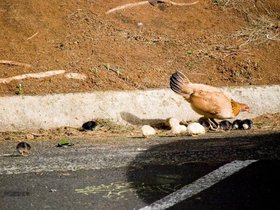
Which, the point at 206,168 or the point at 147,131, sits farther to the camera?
the point at 147,131

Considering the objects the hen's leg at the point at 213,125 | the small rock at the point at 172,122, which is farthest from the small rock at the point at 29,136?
the hen's leg at the point at 213,125

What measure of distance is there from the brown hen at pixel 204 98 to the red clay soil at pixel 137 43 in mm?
1285

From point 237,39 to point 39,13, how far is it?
4.26 m

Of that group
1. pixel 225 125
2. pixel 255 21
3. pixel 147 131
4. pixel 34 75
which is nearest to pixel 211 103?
pixel 225 125

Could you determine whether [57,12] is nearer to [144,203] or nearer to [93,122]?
[93,122]

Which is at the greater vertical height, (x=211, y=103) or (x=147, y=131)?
(x=211, y=103)

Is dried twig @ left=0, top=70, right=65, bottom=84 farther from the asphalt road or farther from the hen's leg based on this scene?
the hen's leg

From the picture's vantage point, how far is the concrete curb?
8.27 metres

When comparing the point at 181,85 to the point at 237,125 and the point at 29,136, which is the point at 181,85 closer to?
the point at 237,125

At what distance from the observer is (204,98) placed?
7723 millimetres

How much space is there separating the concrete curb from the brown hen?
83 centimetres

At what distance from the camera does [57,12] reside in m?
10.8

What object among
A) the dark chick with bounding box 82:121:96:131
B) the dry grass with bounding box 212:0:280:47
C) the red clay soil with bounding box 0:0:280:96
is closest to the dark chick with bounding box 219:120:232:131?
the red clay soil with bounding box 0:0:280:96

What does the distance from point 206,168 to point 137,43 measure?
5650mm
